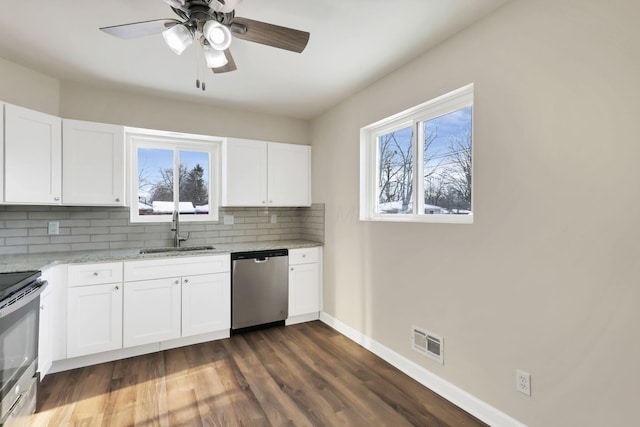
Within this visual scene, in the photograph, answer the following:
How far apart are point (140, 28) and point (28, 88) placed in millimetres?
1842

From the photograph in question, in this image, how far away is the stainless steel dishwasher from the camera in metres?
3.27

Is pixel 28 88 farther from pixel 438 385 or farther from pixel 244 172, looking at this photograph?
pixel 438 385

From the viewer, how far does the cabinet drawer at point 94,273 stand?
258 centimetres

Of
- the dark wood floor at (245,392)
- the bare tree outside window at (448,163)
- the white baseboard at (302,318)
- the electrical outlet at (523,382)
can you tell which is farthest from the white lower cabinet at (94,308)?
the electrical outlet at (523,382)

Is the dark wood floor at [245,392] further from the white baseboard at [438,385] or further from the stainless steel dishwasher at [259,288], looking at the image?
the stainless steel dishwasher at [259,288]

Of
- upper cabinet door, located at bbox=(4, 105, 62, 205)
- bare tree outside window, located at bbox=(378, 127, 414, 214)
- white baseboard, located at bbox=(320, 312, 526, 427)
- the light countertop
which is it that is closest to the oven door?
the light countertop

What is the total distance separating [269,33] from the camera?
1716 millimetres

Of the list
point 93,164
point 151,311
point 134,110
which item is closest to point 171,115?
point 134,110

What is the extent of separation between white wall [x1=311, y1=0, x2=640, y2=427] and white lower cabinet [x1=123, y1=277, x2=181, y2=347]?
214cm

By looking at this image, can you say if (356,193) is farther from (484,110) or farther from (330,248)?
(484,110)

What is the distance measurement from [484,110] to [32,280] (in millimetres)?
2990

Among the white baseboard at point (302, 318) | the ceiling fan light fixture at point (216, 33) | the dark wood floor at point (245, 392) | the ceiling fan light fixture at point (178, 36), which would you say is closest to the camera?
the ceiling fan light fixture at point (216, 33)

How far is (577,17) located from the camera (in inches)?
60.7

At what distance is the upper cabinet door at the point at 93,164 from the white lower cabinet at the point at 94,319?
0.80 metres
